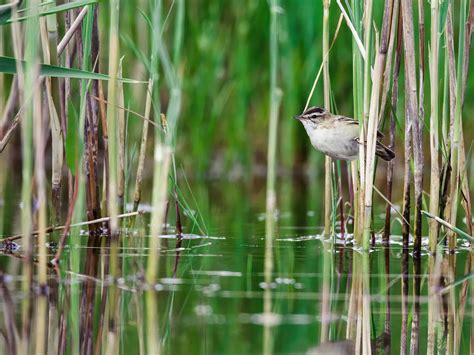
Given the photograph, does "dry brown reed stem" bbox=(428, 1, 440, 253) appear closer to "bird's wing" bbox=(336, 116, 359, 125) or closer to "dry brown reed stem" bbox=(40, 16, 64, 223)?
"bird's wing" bbox=(336, 116, 359, 125)

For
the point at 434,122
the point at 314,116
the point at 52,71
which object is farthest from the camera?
the point at 314,116

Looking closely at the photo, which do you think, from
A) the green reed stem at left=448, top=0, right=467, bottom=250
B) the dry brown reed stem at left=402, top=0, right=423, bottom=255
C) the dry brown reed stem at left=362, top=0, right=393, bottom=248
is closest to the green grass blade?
the dry brown reed stem at left=362, top=0, right=393, bottom=248

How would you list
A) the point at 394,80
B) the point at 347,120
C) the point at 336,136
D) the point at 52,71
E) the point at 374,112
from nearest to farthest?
the point at 52,71 → the point at 374,112 → the point at 394,80 → the point at 336,136 → the point at 347,120

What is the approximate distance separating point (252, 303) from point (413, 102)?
187 centimetres

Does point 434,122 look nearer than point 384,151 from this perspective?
Yes

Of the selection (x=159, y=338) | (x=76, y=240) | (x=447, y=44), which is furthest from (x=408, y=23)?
(x=159, y=338)

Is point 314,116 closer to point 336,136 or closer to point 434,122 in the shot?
point 336,136

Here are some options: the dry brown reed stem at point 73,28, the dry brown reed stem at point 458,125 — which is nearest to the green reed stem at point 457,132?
the dry brown reed stem at point 458,125

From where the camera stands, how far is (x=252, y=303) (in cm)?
431

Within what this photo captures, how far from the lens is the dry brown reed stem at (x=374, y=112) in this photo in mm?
5402

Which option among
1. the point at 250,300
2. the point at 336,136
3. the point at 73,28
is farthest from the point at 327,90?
the point at 250,300

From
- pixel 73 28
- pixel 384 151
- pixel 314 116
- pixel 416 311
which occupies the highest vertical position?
pixel 73 28

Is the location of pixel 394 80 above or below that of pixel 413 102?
above

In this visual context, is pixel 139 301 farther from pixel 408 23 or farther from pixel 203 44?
pixel 203 44
